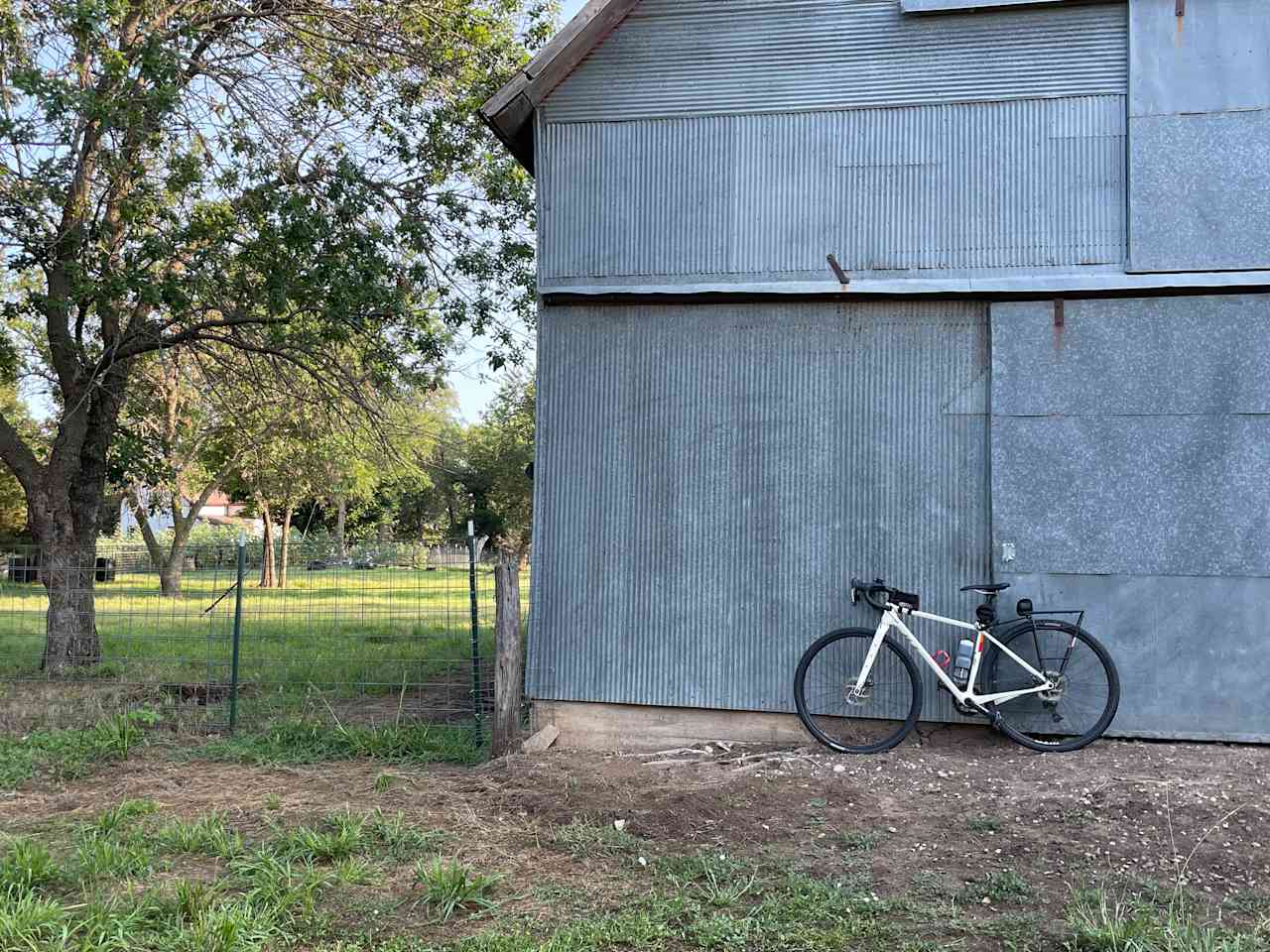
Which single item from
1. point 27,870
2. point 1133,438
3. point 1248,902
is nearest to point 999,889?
point 1248,902

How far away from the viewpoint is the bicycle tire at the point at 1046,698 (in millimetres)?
6535

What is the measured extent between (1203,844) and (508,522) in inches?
1422

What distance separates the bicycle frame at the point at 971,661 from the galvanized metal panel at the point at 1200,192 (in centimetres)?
249

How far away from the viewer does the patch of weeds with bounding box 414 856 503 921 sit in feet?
14.7

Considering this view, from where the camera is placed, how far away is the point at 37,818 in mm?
5926

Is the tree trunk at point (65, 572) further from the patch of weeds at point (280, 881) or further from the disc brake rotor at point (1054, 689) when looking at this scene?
the disc brake rotor at point (1054, 689)

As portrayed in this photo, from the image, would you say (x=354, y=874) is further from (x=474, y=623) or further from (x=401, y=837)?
(x=474, y=623)

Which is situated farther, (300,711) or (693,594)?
(300,711)

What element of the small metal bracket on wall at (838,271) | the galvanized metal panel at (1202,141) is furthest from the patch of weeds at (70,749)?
the galvanized metal panel at (1202,141)

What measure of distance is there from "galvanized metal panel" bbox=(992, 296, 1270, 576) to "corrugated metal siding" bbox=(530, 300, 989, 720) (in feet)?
0.84

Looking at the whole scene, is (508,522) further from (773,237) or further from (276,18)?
(773,237)

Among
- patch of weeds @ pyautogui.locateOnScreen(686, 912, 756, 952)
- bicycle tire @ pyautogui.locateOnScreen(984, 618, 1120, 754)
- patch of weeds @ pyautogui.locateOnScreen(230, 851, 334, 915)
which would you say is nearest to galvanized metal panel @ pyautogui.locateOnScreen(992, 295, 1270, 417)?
bicycle tire @ pyautogui.locateOnScreen(984, 618, 1120, 754)

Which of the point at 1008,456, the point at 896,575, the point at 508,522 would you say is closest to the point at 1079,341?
the point at 1008,456

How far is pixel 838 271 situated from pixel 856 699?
2.70 meters
